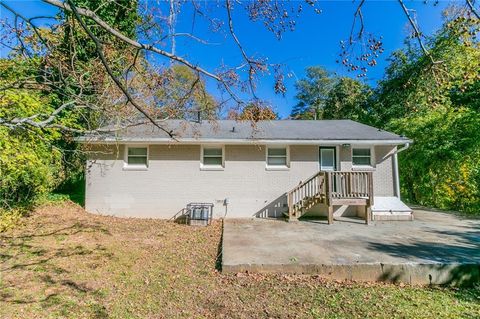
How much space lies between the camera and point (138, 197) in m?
11.1

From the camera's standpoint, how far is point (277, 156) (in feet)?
37.8

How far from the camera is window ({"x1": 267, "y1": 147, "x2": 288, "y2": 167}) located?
11.5 meters

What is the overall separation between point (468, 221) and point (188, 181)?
1040 cm

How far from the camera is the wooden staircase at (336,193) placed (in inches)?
391

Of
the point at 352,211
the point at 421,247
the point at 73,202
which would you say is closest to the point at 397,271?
the point at 421,247

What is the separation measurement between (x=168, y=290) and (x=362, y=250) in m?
4.46

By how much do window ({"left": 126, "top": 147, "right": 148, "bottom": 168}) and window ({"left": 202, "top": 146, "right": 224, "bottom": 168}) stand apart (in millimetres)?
2355

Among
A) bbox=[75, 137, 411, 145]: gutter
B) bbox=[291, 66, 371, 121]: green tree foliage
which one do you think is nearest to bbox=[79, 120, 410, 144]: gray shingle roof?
bbox=[75, 137, 411, 145]: gutter

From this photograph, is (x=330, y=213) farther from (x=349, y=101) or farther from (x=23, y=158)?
(x=349, y=101)

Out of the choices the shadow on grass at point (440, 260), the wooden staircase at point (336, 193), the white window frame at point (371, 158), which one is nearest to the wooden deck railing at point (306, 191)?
the wooden staircase at point (336, 193)

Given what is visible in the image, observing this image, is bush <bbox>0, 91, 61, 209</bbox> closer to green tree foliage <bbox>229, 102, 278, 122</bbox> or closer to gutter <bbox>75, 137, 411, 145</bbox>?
gutter <bbox>75, 137, 411, 145</bbox>

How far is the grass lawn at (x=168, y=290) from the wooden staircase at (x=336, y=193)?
421 centimetres

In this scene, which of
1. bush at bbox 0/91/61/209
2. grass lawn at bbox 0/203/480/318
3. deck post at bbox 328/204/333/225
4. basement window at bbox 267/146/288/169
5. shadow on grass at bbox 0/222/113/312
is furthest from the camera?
basement window at bbox 267/146/288/169

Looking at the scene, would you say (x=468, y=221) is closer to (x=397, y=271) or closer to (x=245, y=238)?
(x=397, y=271)
